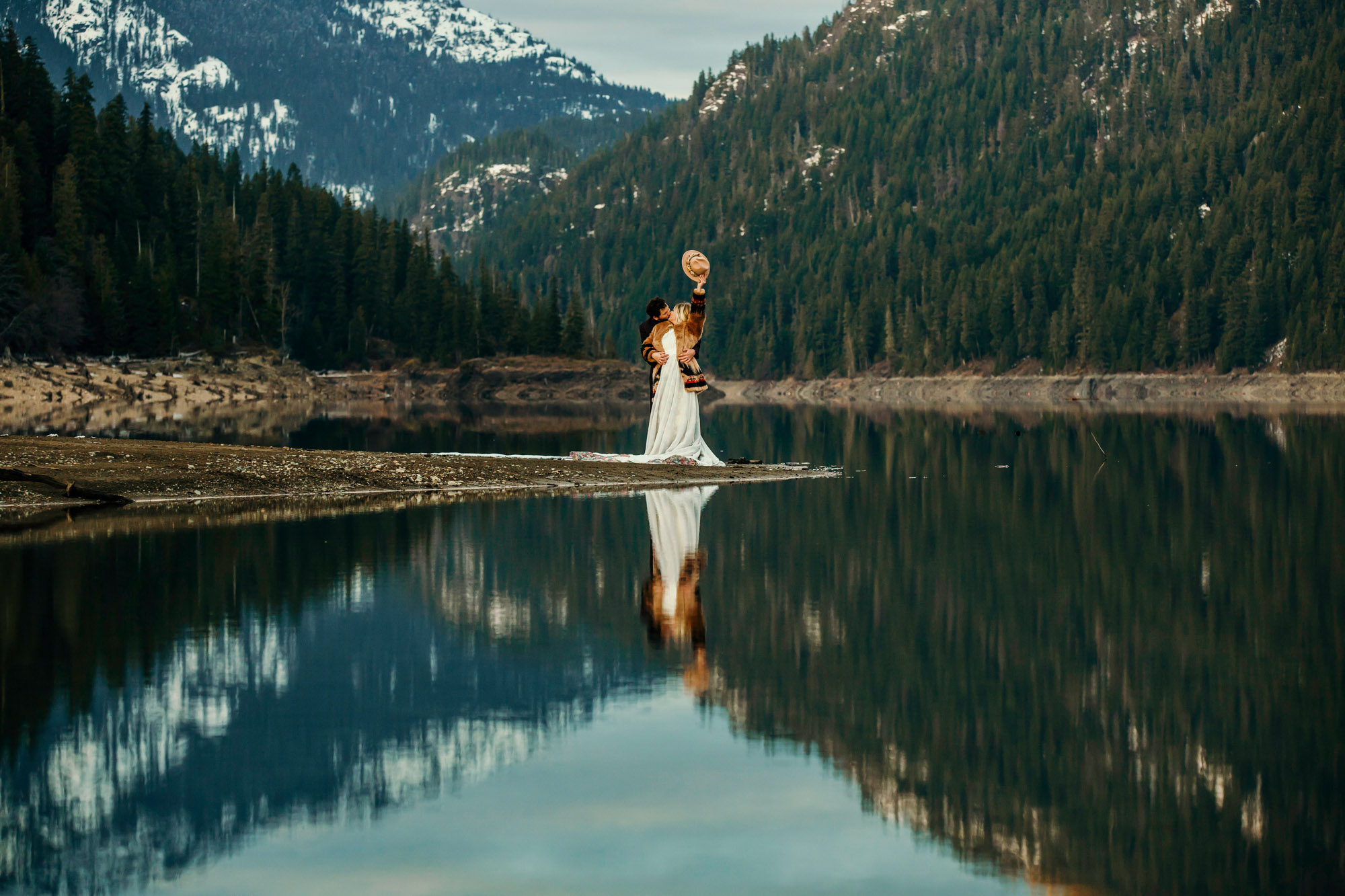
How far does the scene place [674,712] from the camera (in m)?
16.0

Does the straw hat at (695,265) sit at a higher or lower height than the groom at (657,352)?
higher

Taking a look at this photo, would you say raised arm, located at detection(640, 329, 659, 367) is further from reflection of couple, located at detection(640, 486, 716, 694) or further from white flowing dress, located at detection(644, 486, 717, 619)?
reflection of couple, located at detection(640, 486, 716, 694)

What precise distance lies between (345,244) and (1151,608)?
178 metres

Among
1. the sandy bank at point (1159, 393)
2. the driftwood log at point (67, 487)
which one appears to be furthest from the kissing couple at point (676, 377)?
the sandy bank at point (1159, 393)

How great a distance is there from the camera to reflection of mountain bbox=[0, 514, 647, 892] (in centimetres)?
1208

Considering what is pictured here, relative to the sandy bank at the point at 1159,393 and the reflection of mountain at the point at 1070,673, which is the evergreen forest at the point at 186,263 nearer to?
the sandy bank at the point at 1159,393

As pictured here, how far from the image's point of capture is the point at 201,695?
53.8 feet

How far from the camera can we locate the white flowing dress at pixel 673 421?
161ft

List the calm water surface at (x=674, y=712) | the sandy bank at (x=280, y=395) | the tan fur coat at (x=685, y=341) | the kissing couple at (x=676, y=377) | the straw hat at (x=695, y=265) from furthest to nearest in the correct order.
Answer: the sandy bank at (x=280, y=395)
the kissing couple at (x=676, y=377)
the tan fur coat at (x=685, y=341)
the straw hat at (x=695, y=265)
the calm water surface at (x=674, y=712)

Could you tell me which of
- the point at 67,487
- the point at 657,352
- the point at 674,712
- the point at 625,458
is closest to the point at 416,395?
A: the point at 625,458

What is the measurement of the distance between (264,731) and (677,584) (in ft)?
34.4

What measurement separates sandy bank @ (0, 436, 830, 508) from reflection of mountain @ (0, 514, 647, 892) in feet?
54.5

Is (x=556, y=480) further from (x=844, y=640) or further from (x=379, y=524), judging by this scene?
(x=844, y=640)

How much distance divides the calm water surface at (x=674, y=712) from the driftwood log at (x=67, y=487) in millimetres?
6667
